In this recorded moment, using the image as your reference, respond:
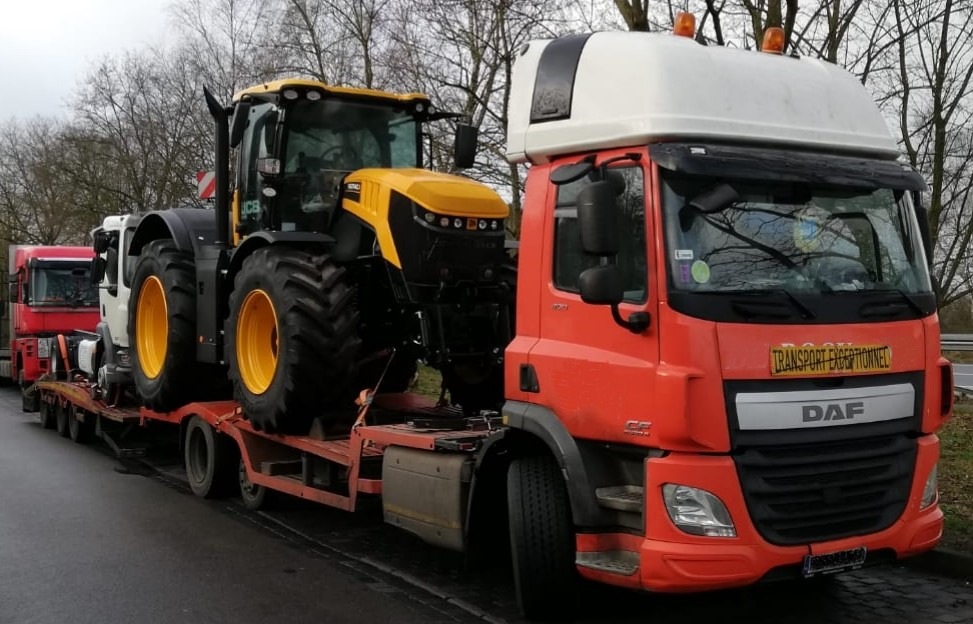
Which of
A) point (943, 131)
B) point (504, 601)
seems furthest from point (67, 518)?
point (943, 131)

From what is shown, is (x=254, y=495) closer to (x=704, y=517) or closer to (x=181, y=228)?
(x=181, y=228)

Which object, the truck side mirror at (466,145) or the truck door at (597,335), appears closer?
the truck door at (597,335)

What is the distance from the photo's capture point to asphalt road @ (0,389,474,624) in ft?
18.8

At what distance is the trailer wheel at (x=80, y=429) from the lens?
42.5ft

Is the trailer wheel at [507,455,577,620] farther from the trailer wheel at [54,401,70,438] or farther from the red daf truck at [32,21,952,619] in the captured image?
the trailer wheel at [54,401,70,438]

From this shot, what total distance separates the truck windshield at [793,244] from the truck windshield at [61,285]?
1672 cm

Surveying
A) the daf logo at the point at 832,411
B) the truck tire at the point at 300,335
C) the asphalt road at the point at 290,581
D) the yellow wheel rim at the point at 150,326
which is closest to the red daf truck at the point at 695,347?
the daf logo at the point at 832,411

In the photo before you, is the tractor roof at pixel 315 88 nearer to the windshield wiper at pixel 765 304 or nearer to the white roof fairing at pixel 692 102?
the white roof fairing at pixel 692 102

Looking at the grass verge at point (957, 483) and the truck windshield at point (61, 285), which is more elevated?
the truck windshield at point (61, 285)

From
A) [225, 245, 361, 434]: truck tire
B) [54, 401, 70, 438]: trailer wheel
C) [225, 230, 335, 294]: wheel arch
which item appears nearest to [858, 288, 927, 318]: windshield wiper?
[225, 245, 361, 434]: truck tire

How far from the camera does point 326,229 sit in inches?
323

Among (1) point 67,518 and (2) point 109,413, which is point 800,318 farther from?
(2) point 109,413

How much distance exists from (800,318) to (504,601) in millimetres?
2546

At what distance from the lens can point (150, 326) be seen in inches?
406
